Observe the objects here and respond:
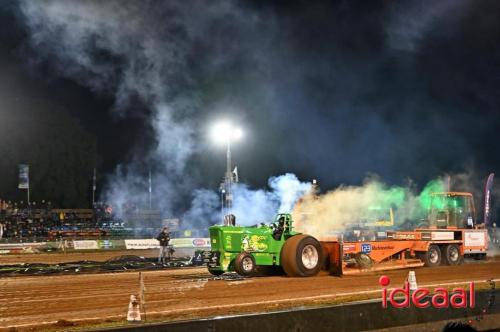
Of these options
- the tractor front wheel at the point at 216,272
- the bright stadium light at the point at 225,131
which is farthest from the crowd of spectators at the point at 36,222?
the tractor front wheel at the point at 216,272

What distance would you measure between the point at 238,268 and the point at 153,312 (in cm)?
689

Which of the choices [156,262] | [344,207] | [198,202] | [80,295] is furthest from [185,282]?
[198,202]

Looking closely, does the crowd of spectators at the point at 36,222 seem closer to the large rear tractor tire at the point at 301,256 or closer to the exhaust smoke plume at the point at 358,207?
the exhaust smoke plume at the point at 358,207

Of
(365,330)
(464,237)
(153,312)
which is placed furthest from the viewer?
(464,237)

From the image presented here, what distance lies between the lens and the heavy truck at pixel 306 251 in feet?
59.3

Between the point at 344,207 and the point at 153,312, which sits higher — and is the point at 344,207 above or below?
above

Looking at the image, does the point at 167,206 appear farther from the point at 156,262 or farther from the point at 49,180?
the point at 156,262

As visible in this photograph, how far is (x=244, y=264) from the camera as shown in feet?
58.8

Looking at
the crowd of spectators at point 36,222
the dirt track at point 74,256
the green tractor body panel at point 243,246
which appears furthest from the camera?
the crowd of spectators at point 36,222

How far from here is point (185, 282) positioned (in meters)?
17.5

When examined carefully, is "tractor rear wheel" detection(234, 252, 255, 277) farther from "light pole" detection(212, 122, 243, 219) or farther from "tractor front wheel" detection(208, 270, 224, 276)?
"light pole" detection(212, 122, 243, 219)

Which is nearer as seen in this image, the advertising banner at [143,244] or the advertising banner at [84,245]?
the advertising banner at [84,245]

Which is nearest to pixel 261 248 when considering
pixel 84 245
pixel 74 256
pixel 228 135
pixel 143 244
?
pixel 228 135

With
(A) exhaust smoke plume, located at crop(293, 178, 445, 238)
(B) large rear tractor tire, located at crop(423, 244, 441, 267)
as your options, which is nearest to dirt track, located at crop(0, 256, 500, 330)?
(B) large rear tractor tire, located at crop(423, 244, 441, 267)
